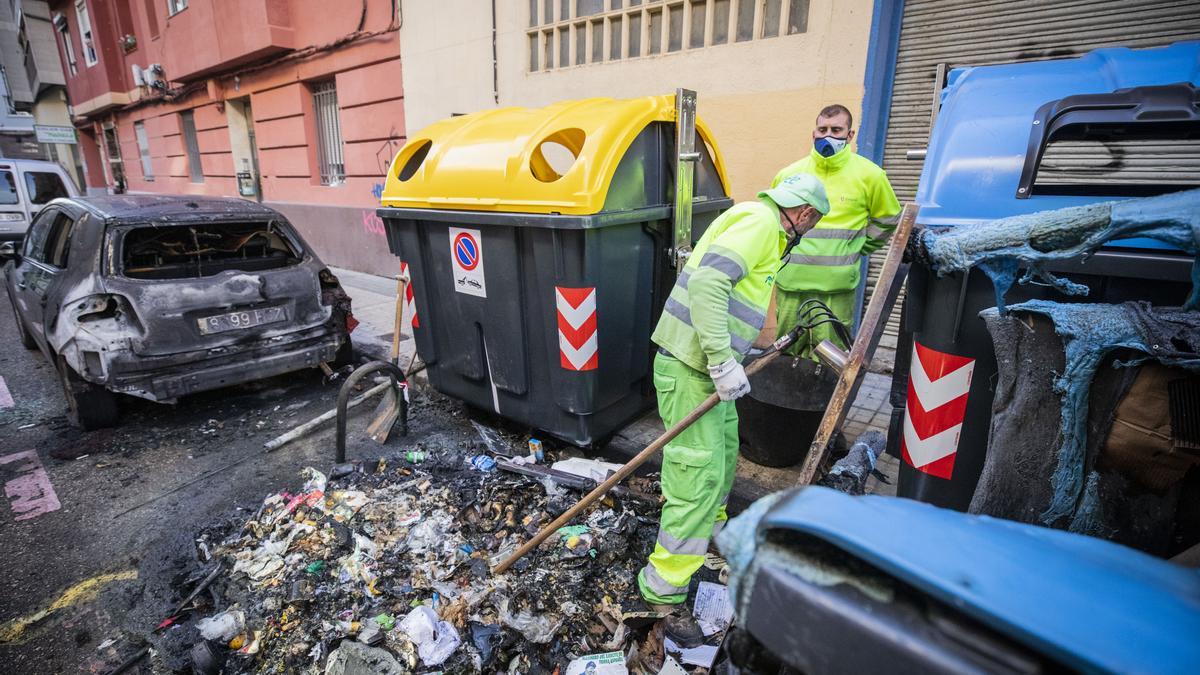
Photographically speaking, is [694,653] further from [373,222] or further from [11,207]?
[11,207]

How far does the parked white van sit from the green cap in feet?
41.2

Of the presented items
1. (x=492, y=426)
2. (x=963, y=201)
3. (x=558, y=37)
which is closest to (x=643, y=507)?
(x=492, y=426)

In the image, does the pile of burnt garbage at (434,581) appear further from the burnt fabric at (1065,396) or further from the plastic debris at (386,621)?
the burnt fabric at (1065,396)

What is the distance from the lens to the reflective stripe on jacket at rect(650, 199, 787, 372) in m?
2.10

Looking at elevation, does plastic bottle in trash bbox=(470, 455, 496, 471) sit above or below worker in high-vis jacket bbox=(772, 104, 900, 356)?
below

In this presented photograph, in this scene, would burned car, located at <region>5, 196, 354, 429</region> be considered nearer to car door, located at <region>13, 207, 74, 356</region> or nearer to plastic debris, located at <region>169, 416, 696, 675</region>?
car door, located at <region>13, 207, 74, 356</region>

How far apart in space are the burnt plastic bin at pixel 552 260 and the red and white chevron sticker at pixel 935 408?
1.56 metres

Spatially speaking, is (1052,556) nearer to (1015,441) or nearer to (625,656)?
(1015,441)

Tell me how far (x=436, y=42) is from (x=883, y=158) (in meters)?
5.58

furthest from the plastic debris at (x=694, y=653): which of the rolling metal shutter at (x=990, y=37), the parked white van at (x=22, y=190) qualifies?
the parked white van at (x=22, y=190)

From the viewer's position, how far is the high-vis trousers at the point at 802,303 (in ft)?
10.2

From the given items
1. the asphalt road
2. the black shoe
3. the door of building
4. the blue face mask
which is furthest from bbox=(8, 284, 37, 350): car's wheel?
the blue face mask

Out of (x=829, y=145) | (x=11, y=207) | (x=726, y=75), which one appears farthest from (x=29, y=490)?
(x=11, y=207)

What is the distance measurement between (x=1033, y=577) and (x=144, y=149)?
20113 mm
